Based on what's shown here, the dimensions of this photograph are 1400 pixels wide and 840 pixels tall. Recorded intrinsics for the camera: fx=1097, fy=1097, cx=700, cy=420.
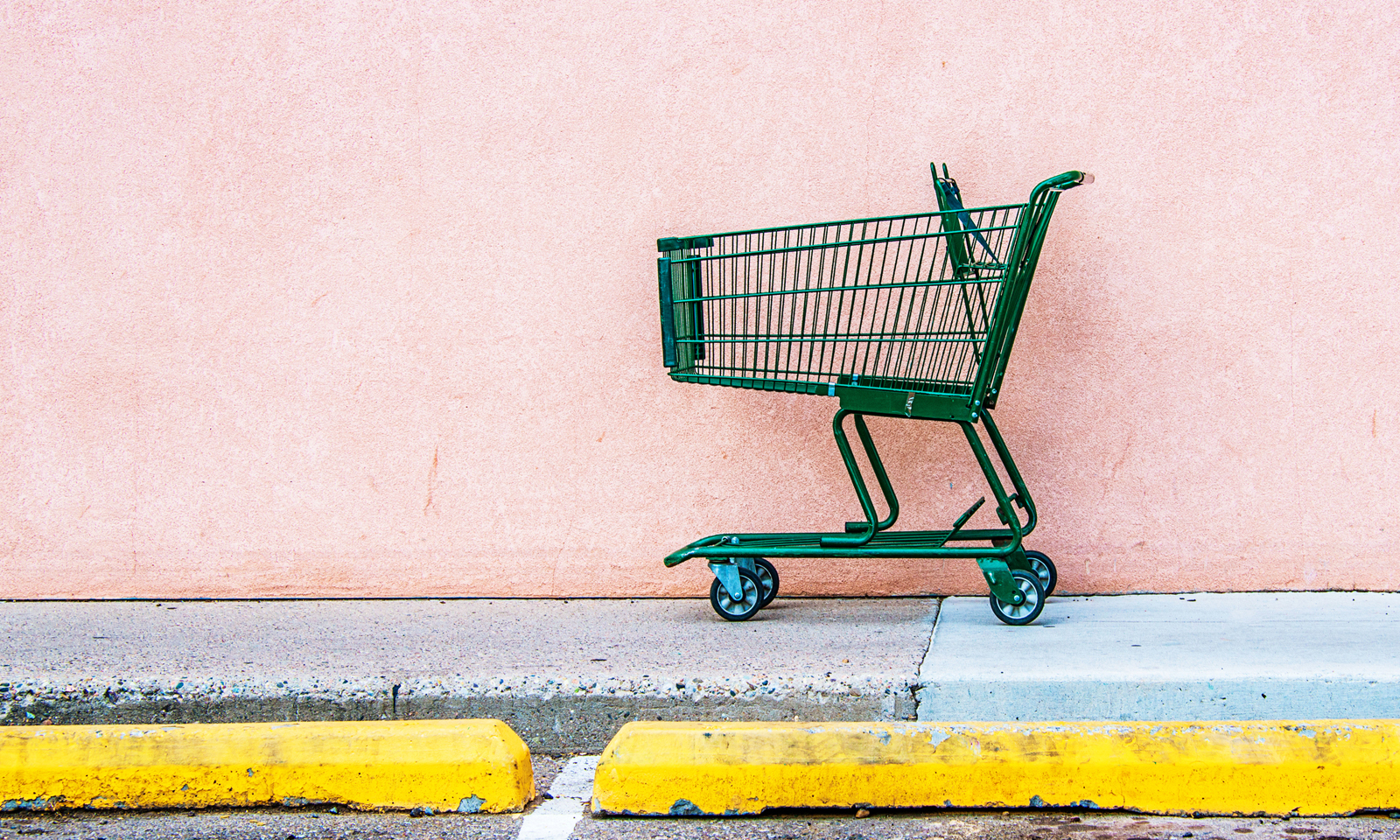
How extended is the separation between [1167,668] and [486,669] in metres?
1.86

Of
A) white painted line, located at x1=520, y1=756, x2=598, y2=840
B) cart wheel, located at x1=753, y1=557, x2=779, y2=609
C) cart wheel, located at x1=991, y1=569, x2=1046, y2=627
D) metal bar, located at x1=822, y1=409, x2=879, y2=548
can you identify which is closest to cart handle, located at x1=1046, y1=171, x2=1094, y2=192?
metal bar, located at x1=822, y1=409, x2=879, y2=548

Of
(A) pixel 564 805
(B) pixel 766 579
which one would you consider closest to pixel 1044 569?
(B) pixel 766 579

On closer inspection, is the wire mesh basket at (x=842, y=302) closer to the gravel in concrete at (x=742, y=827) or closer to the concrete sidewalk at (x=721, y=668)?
the concrete sidewalk at (x=721, y=668)

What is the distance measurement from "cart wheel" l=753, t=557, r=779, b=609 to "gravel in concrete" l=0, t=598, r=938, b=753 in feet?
0.25

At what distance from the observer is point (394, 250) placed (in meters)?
4.38

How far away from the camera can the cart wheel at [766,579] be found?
378 cm

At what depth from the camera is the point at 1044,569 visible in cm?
397

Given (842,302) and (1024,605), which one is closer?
(1024,605)

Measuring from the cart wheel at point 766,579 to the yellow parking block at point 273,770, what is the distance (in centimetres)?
134

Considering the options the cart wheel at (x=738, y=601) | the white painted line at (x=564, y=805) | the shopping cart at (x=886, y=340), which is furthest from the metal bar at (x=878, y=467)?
the white painted line at (x=564, y=805)

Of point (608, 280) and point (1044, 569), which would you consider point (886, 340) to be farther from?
point (608, 280)

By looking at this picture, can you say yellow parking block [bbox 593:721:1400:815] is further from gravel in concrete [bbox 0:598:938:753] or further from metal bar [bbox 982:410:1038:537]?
metal bar [bbox 982:410:1038:537]

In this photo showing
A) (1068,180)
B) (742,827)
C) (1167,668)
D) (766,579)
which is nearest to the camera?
(742,827)

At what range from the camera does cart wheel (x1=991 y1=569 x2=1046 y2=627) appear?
3.57m
